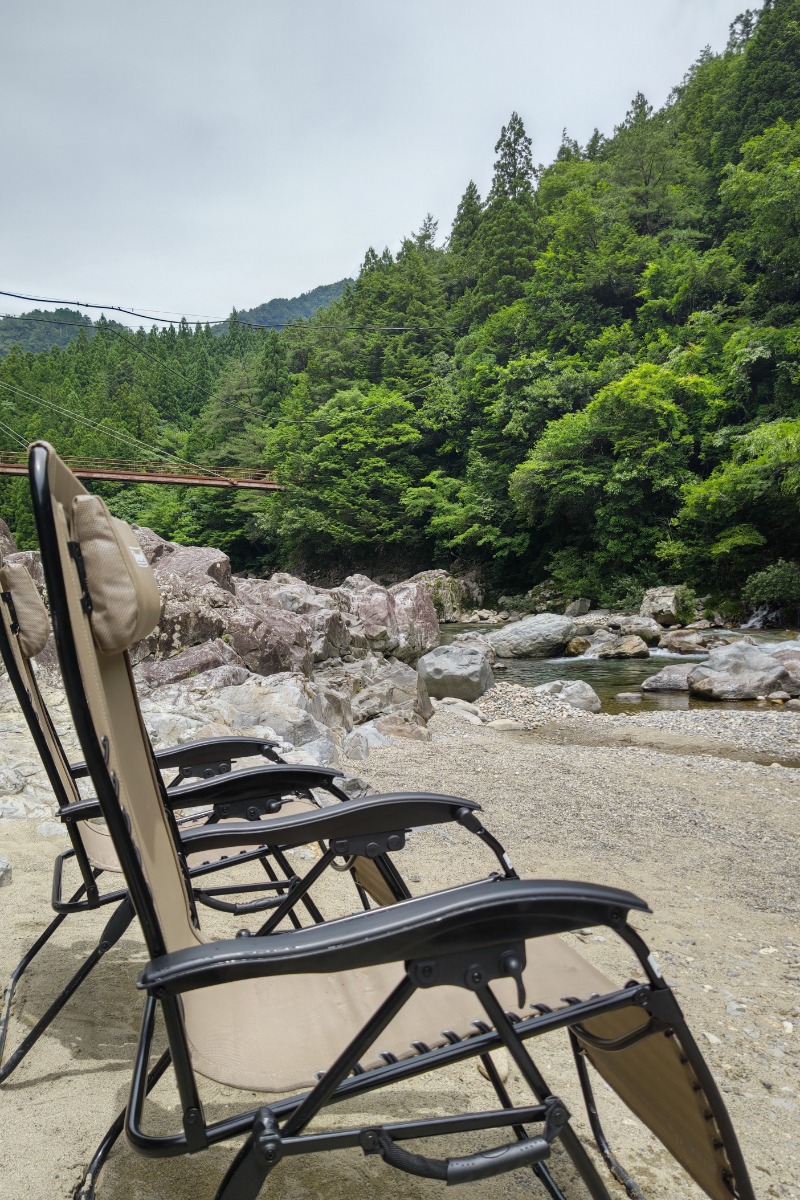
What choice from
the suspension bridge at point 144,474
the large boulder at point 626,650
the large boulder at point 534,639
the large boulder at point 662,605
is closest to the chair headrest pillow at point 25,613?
the suspension bridge at point 144,474

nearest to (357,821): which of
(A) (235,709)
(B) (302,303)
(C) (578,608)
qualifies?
(A) (235,709)

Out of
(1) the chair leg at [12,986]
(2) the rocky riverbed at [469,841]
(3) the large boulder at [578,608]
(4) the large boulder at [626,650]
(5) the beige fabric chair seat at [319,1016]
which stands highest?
(5) the beige fabric chair seat at [319,1016]

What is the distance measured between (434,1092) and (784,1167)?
2.01 feet

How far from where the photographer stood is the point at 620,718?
807 centimetres

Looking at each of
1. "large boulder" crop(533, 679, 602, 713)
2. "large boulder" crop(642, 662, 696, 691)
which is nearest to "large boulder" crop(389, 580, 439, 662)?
"large boulder" crop(533, 679, 602, 713)

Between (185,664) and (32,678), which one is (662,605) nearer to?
(185,664)

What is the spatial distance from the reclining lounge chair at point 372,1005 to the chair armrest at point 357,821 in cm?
25

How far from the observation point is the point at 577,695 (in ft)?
29.1

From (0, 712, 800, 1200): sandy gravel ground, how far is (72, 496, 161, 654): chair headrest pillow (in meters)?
0.83

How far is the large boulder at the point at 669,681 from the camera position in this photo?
387 inches

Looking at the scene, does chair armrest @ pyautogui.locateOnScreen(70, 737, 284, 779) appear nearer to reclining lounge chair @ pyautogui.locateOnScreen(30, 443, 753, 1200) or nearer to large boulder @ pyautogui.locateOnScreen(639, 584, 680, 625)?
reclining lounge chair @ pyautogui.locateOnScreen(30, 443, 753, 1200)

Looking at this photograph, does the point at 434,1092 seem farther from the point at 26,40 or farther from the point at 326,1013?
the point at 26,40

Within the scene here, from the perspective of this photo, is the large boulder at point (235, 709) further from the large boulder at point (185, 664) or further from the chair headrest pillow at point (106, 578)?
the chair headrest pillow at point (106, 578)

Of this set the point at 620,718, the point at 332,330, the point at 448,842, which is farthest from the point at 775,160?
the point at 448,842
